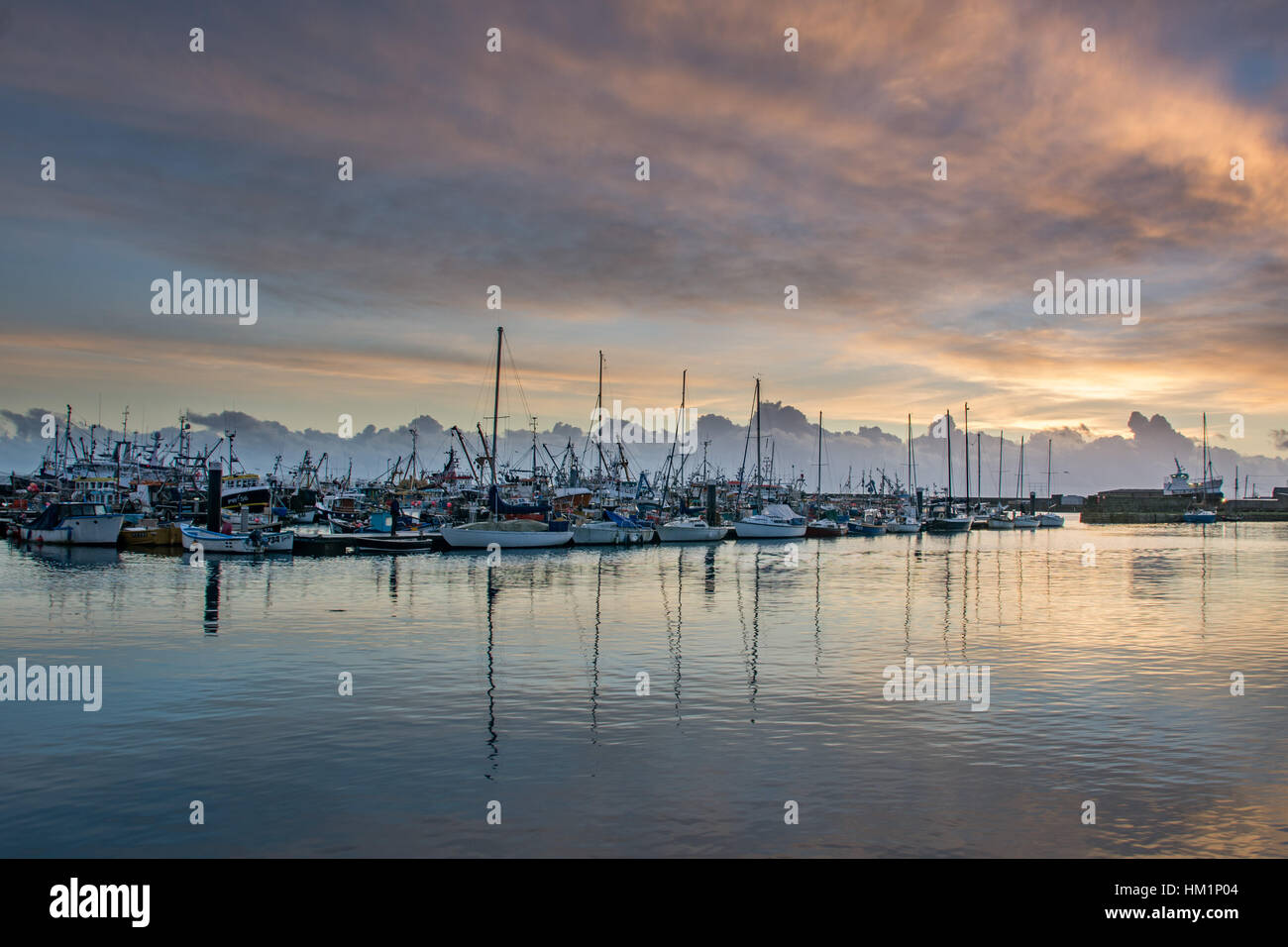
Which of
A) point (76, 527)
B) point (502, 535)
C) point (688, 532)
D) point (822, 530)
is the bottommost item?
point (822, 530)

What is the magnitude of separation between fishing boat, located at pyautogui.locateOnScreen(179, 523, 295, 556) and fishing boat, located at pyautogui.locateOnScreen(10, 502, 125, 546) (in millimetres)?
9542

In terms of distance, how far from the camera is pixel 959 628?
40469 mm

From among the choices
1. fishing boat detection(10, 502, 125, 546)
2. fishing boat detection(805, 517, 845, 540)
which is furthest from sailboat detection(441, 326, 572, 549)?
fishing boat detection(805, 517, 845, 540)

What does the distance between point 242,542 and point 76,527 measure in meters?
19.9

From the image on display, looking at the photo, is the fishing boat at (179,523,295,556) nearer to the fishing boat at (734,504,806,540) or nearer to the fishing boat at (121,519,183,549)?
the fishing boat at (121,519,183,549)

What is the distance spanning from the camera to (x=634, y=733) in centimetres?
2050

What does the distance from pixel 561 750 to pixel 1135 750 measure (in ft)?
41.9

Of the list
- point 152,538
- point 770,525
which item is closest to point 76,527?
point 152,538

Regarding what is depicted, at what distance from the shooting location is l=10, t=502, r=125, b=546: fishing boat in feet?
293

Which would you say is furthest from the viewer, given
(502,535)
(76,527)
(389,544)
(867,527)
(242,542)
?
(867,527)

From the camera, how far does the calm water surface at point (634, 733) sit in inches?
568

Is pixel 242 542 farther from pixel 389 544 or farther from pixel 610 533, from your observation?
pixel 610 533
